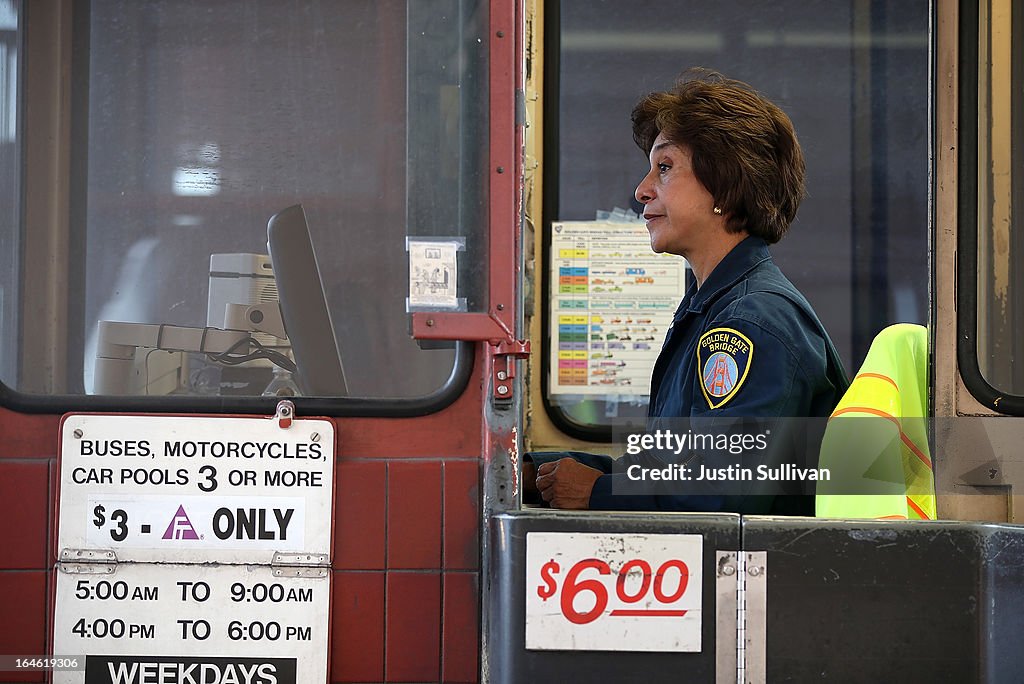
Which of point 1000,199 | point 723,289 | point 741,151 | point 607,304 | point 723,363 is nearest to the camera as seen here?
point 723,363

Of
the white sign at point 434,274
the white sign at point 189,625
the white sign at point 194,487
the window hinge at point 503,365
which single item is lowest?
the white sign at point 189,625

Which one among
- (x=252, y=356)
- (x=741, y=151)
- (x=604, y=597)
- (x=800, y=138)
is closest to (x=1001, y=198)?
(x=800, y=138)

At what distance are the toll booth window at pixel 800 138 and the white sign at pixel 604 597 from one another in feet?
4.50

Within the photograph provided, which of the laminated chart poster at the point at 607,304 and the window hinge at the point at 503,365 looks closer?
the window hinge at the point at 503,365

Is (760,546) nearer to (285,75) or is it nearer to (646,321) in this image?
(285,75)

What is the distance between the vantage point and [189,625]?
1773 mm

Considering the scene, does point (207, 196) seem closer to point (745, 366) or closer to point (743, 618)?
point (745, 366)

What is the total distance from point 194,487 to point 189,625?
0.71 feet

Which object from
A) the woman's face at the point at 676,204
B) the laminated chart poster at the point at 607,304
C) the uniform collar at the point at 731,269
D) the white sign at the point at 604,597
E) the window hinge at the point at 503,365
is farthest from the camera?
the laminated chart poster at the point at 607,304

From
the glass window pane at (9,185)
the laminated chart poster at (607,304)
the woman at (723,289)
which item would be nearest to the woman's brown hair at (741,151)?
the woman at (723,289)

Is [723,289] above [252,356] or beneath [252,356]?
above

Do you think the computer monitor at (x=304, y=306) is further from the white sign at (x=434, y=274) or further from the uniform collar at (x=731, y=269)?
the uniform collar at (x=731, y=269)

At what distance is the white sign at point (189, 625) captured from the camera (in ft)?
5.81

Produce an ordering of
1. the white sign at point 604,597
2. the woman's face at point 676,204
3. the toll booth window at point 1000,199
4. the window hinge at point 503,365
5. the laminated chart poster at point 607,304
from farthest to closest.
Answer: the laminated chart poster at point 607,304, the toll booth window at point 1000,199, the woman's face at point 676,204, the window hinge at point 503,365, the white sign at point 604,597
